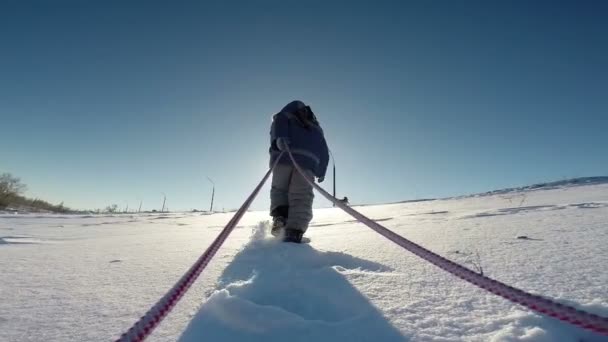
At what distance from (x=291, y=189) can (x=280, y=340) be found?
1.70m

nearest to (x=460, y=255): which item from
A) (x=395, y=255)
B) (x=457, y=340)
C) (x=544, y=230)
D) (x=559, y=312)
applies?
(x=395, y=255)

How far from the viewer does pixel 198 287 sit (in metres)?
1.22

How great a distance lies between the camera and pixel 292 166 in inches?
100

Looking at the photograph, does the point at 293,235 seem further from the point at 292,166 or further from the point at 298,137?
the point at 298,137

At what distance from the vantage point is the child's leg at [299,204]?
2285 millimetres

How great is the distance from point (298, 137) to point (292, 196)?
511mm

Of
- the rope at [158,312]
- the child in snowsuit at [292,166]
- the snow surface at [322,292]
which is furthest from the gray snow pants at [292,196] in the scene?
the rope at [158,312]

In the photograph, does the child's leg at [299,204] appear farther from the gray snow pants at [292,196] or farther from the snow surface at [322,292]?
the snow surface at [322,292]

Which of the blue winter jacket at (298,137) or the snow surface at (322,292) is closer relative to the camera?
the snow surface at (322,292)

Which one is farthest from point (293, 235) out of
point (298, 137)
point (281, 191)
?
point (298, 137)

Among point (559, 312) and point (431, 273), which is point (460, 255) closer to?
point (431, 273)

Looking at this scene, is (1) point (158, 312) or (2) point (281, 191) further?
(2) point (281, 191)

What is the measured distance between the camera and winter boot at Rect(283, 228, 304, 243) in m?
2.18

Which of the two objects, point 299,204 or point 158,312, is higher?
point 299,204
